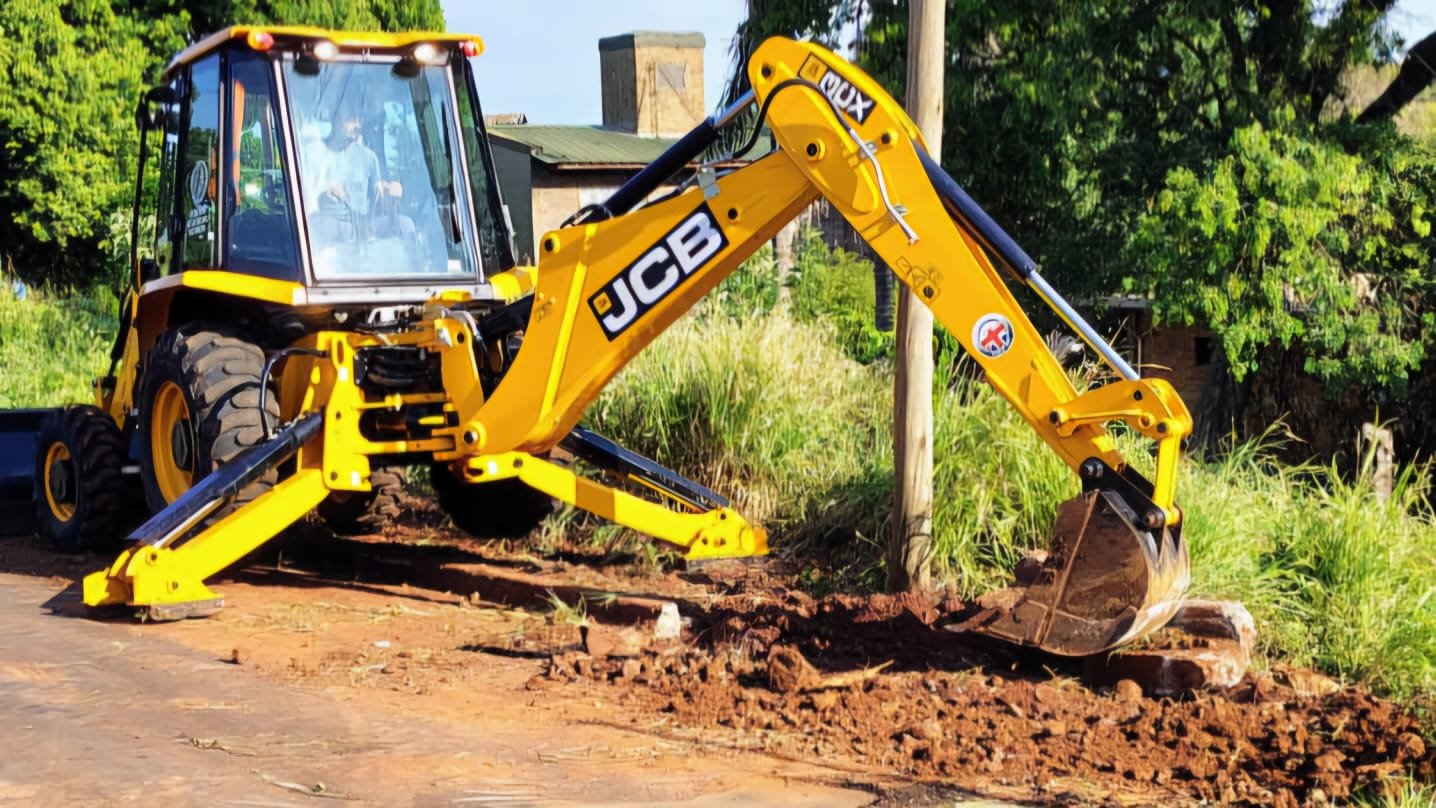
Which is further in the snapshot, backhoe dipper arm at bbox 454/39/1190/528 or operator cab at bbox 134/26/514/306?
operator cab at bbox 134/26/514/306

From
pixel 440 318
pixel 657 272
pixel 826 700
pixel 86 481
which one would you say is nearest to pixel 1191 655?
pixel 826 700

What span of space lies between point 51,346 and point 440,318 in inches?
509

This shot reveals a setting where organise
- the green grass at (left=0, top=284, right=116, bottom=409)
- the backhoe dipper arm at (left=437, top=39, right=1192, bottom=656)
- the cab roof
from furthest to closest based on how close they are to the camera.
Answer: the green grass at (left=0, top=284, right=116, bottom=409)
the cab roof
the backhoe dipper arm at (left=437, top=39, right=1192, bottom=656)

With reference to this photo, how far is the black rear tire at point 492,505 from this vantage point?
9.37 meters

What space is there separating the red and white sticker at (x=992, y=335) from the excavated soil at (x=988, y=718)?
1352 mm

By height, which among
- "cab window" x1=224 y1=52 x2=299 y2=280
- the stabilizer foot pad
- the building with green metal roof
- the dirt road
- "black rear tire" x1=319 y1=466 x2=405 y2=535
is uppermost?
the building with green metal roof

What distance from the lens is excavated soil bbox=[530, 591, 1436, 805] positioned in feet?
17.4

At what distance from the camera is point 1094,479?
595cm

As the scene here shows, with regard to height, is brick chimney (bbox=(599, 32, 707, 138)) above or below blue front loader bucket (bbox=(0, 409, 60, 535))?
above

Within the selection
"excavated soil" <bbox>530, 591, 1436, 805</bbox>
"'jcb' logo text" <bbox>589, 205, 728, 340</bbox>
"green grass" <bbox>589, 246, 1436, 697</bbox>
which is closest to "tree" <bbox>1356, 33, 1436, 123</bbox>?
"green grass" <bbox>589, 246, 1436, 697</bbox>

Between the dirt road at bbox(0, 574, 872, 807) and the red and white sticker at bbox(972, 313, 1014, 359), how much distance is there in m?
1.84

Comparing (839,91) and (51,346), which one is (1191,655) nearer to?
(839,91)

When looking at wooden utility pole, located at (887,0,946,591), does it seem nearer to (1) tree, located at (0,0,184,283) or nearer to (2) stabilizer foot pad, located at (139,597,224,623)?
(2) stabilizer foot pad, located at (139,597,224,623)

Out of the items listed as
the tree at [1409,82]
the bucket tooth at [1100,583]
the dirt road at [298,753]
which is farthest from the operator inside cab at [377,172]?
the tree at [1409,82]
